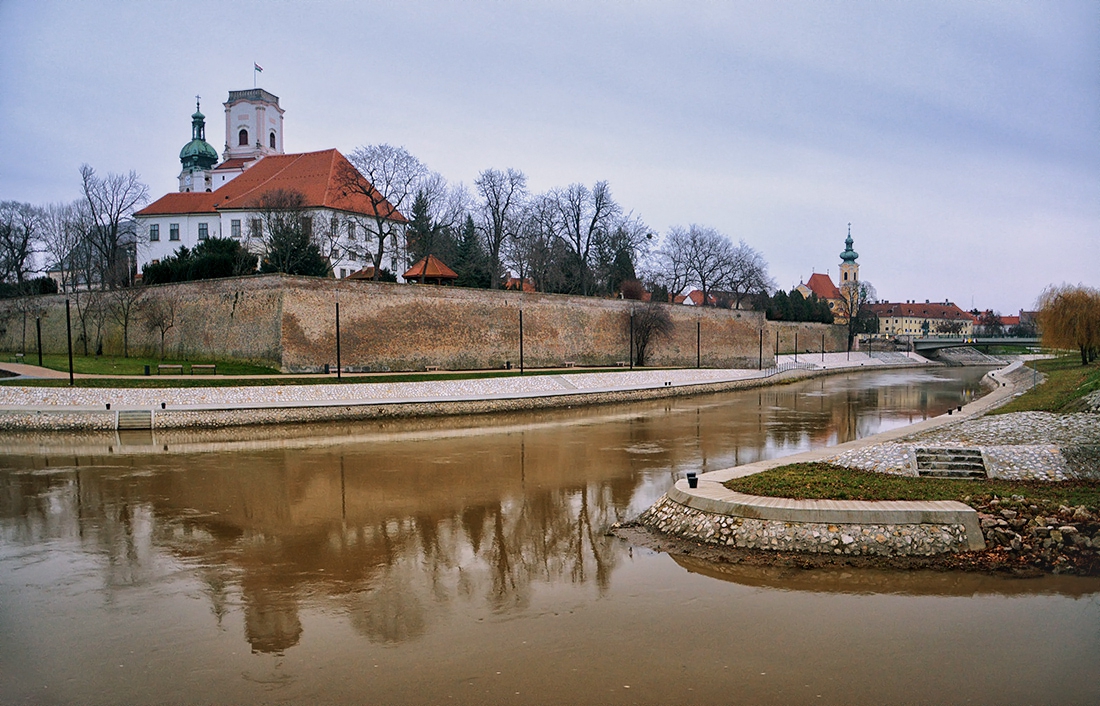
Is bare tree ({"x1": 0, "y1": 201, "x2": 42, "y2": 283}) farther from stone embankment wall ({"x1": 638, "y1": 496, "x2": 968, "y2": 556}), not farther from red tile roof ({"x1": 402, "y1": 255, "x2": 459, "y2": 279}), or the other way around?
stone embankment wall ({"x1": 638, "y1": 496, "x2": 968, "y2": 556})

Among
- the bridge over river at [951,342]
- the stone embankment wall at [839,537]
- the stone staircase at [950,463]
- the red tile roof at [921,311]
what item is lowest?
the stone embankment wall at [839,537]

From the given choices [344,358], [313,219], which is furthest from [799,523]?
[313,219]

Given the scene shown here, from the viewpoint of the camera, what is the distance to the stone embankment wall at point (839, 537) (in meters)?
7.86

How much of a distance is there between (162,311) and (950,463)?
27.8m

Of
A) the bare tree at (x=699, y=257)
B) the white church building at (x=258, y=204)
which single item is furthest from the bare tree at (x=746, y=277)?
the white church building at (x=258, y=204)

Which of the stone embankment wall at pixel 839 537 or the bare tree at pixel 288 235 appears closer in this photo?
the stone embankment wall at pixel 839 537

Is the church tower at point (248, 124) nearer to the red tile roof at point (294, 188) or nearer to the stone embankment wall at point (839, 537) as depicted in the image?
the red tile roof at point (294, 188)

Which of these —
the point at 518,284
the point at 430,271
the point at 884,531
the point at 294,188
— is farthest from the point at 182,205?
the point at 884,531

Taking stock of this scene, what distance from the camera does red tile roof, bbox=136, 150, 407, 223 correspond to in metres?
36.8

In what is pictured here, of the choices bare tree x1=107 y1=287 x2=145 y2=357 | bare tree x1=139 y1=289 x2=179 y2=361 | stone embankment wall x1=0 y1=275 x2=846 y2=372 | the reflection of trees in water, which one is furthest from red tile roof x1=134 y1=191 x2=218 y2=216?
the reflection of trees in water

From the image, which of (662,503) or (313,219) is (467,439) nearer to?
(662,503)

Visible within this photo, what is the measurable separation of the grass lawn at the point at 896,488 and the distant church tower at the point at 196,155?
1874 inches

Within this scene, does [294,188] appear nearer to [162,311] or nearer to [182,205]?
[182,205]

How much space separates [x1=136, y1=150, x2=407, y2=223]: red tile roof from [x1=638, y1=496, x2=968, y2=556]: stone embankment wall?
1161 inches
